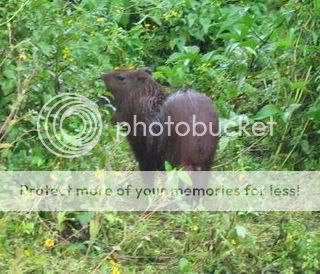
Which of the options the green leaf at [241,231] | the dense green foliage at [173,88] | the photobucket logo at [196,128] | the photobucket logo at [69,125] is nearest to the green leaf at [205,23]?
the dense green foliage at [173,88]

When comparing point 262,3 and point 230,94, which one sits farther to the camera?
point 262,3

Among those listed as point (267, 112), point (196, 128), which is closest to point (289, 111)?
point (267, 112)

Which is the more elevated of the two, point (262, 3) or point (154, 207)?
point (262, 3)

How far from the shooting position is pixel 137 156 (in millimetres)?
6137

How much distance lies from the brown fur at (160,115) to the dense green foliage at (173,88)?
0.51 feet

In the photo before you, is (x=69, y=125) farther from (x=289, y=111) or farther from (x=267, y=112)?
(x=289, y=111)

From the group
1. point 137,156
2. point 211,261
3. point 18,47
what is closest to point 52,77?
point 18,47

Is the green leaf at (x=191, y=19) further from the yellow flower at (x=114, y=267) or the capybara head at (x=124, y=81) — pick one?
the yellow flower at (x=114, y=267)

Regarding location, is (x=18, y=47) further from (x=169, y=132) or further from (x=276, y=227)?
(x=276, y=227)

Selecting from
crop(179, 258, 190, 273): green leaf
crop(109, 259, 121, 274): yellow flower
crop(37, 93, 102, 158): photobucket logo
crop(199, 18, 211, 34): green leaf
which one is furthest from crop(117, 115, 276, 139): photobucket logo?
crop(199, 18, 211, 34): green leaf

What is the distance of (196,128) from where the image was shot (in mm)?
5793

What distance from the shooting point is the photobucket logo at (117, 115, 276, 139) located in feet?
19.0

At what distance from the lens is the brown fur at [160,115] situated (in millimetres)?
5828

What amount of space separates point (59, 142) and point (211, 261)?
3.55ft
